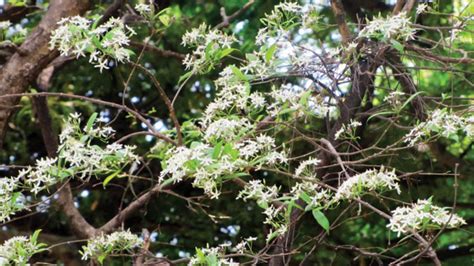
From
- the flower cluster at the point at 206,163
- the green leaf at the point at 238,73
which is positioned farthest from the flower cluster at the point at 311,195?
the green leaf at the point at 238,73

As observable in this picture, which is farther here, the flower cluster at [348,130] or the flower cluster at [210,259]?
the flower cluster at [348,130]

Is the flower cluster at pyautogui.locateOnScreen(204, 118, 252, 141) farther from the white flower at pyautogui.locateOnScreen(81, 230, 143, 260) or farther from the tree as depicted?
the white flower at pyautogui.locateOnScreen(81, 230, 143, 260)

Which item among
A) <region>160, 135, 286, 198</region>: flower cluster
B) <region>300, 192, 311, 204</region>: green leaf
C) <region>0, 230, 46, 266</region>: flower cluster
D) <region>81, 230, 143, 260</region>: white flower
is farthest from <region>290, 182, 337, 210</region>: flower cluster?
<region>0, 230, 46, 266</region>: flower cluster

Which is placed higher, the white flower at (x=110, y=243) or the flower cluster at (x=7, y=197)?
the flower cluster at (x=7, y=197)

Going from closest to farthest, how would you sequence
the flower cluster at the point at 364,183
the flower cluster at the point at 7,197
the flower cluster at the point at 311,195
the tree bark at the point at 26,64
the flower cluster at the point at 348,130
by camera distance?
the flower cluster at the point at 364,183, the flower cluster at the point at 311,195, the flower cluster at the point at 7,197, the flower cluster at the point at 348,130, the tree bark at the point at 26,64

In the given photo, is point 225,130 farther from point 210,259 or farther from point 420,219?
point 420,219

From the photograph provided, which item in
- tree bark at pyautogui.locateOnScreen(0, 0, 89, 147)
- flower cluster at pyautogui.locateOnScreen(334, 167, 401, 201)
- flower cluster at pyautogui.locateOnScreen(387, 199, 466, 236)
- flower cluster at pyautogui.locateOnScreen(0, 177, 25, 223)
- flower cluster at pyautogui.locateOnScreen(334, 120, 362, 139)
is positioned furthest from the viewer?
tree bark at pyautogui.locateOnScreen(0, 0, 89, 147)

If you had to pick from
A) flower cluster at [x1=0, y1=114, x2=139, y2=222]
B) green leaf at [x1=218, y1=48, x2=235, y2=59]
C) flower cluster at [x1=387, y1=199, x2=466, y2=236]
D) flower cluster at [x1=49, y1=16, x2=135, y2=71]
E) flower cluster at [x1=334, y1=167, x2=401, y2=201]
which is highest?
flower cluster at [x1=49, y1=16, x2=135, y2=71]

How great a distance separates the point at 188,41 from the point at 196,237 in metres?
1.67

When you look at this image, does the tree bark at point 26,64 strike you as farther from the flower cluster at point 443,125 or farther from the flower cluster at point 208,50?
the flower cluster at point 443,125

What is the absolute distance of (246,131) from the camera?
1929 millimetres

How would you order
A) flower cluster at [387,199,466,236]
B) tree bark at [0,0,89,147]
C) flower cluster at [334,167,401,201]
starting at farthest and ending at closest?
tree bark at [0,0,89,147] < flower cluster at [334,167,401,201] < flower cluster at [387,199,466,236]

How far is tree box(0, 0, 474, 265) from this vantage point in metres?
1.84

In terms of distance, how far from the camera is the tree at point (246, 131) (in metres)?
→ 1.84
